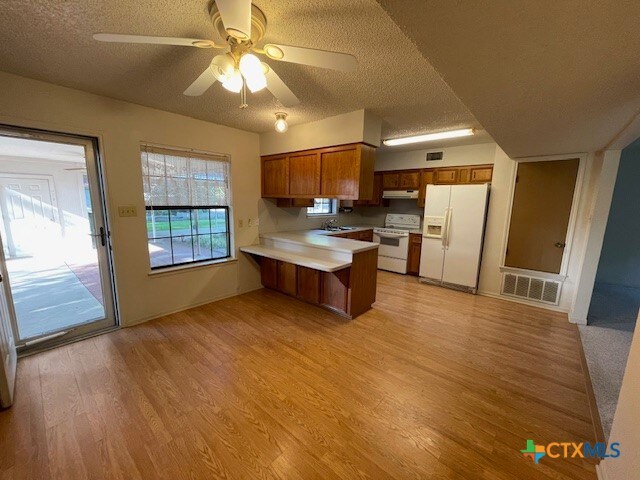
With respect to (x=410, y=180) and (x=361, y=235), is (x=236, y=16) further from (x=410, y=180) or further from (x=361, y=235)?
(x=410, y=180)

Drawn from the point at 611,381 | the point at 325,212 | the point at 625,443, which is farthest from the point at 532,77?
the point at 325,212

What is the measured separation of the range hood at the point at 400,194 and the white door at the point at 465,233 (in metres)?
0.99

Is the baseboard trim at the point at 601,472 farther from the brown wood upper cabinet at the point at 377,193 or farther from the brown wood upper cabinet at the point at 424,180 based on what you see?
the brown wood upper cabinet at the point at 377,193

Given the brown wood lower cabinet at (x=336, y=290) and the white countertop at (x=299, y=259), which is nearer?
the white countertop at (x=299, y=259)

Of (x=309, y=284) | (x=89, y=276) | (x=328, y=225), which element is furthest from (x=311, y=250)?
(x=89, y=276)

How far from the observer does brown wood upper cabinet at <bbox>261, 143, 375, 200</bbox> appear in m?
2.94

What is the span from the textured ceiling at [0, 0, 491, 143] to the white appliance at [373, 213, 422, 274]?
8.29 ft

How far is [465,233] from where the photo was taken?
404 centimetres

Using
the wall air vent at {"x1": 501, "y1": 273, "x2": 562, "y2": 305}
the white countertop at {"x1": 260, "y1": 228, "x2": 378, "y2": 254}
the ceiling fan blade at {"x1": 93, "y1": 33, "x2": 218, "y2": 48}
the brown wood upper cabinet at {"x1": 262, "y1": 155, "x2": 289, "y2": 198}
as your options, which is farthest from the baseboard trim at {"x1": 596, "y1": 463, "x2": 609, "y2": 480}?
the brown wood upper cabinet at {"x1": 262, "y1": 155, "x2": 289, "y2": 198}

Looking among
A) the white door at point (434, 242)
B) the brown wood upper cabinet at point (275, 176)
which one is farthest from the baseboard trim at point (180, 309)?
the white door at point (434, 242)

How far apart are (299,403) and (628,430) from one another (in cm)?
176

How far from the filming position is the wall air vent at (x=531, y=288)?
138 inches

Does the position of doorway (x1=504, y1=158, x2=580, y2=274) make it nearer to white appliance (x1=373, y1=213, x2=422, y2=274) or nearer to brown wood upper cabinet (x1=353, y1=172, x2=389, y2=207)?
white appliance (x1=373, y1=213, x2=422, y2=274)

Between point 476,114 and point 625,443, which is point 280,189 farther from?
point 625,443
